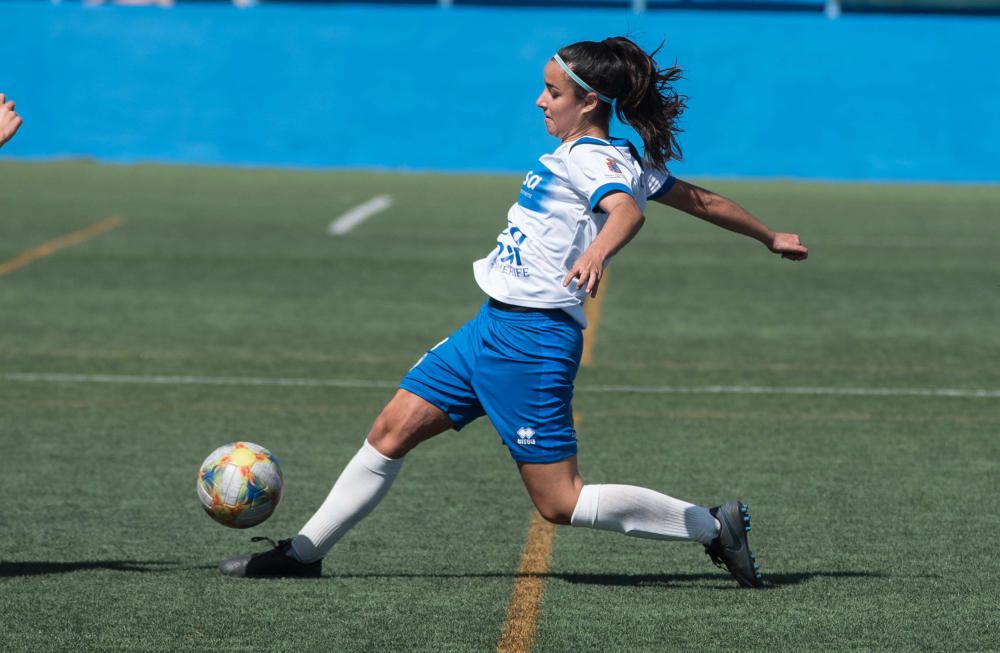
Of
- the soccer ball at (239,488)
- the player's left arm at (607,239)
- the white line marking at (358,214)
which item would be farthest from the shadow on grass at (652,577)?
the white line marking at (358,214)

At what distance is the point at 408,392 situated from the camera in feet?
19.9

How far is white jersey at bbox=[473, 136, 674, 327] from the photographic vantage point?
5.78m

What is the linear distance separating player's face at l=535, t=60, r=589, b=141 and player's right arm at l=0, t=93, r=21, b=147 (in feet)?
5.90

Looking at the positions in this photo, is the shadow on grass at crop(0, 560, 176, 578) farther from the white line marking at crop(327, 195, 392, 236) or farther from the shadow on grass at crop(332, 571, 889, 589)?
the white line marking at crop(327, 195, 392, 236)

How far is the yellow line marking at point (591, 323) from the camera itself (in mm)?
12418

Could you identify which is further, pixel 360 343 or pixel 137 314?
pixel 137 314

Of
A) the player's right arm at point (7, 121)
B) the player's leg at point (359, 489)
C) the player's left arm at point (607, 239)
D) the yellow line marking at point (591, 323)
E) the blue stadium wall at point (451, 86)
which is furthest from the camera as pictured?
the blue stadium wall at point (451, 86)

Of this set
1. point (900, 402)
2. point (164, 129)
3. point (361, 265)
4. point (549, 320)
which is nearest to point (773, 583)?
point (549, 320)

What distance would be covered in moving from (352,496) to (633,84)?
1.80 m

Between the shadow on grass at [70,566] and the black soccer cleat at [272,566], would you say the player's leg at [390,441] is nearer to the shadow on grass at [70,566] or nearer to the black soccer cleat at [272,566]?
the black soccer cleat at [272,566]

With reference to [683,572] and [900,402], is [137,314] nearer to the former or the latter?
[900,402]

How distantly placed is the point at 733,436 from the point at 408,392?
3763mm

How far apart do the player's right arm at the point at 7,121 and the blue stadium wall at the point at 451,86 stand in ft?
73.2

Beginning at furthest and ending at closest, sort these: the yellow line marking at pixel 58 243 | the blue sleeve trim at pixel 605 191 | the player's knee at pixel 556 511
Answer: the yellow line marking at pixel 58 243 → the player's knee at pixel 556 511 → the blue sleeve trim at pixel 605 191
